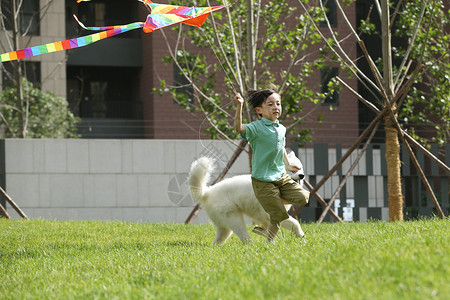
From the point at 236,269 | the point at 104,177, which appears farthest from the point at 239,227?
the point at 104,177

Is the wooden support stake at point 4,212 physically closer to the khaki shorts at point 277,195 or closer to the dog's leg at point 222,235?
the dog's leg at point 222,235

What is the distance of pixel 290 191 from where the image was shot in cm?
718

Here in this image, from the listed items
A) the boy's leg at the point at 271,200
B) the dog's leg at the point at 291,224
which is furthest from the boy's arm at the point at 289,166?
the dog's leg at the point at 291,224

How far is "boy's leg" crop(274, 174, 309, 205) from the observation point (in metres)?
7.16

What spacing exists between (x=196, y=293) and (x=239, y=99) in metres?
2.48

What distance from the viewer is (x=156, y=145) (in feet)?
51.1

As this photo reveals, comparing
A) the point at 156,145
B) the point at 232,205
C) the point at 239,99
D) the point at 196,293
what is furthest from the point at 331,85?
the point at 196,293

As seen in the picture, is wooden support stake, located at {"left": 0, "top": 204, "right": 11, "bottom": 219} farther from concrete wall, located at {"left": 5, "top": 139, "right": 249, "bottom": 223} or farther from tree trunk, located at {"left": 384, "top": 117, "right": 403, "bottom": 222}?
tree trunk, located at {"left": 384, "top": 117, "right": 403, "bottom": 222}

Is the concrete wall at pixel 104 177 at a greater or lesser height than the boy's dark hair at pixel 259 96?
lesser

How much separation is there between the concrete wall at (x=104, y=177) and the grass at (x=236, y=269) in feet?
22.0

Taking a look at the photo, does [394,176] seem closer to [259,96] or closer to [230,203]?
[230,203]

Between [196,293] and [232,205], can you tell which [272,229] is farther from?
[196,293]

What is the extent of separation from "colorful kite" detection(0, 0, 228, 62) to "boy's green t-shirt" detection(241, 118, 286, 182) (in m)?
1.39

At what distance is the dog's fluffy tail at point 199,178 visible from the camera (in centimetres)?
775
